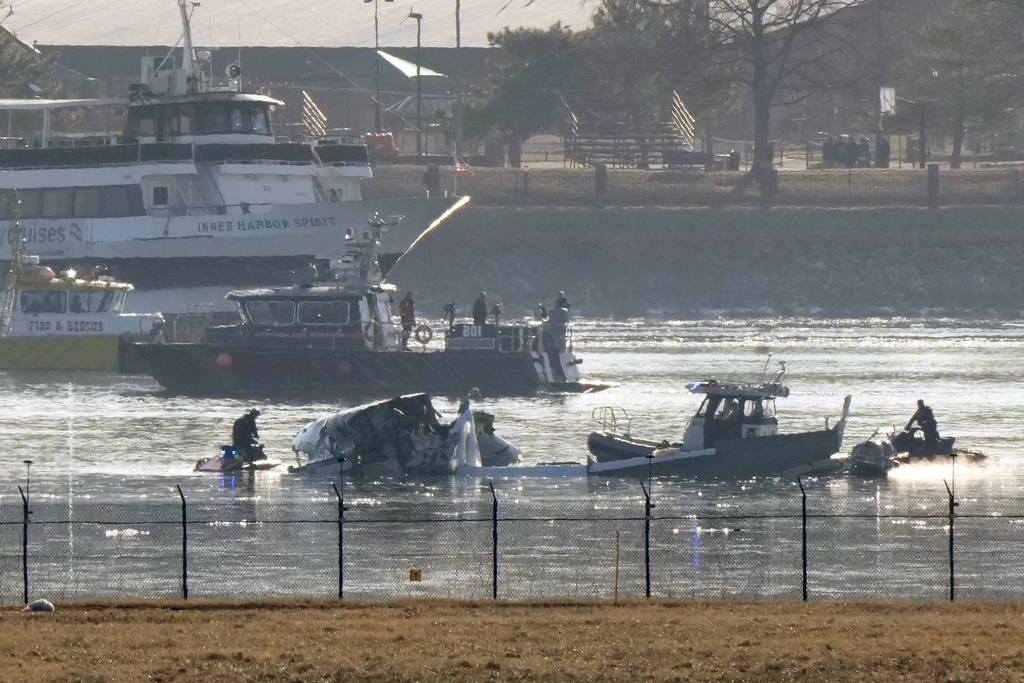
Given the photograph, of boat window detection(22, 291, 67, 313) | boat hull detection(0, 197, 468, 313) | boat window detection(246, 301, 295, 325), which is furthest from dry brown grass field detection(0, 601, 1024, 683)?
boat hull detection(0, 197, 468, 313)

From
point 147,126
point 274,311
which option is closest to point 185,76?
point 147,126

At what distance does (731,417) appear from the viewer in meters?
37.4

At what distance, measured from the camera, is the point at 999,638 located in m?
20.2

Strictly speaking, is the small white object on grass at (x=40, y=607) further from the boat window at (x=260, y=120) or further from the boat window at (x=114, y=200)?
the boat window at (x=260, y=120)

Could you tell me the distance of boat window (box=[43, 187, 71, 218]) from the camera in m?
71.4

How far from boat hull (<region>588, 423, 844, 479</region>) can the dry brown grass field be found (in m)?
13.6

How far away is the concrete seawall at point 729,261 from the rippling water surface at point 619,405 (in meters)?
7.04

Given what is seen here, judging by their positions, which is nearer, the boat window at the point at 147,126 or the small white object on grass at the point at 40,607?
the small white object on grass at the point at 40,607

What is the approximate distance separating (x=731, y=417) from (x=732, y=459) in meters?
1.11

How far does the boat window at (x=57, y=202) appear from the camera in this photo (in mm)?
71438

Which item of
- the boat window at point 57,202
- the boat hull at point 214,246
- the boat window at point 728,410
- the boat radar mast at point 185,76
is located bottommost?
the boat window at point 728,410

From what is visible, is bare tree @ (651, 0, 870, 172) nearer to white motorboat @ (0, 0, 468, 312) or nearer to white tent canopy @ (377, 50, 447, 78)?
white tent canopy @ (377, 50, 447, 78)

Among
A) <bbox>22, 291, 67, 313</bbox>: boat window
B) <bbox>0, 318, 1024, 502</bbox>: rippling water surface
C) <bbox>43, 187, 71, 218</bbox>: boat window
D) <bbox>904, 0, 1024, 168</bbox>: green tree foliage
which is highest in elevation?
<bbox>904, 0, 1024, 168</bbox>: green tree foliage

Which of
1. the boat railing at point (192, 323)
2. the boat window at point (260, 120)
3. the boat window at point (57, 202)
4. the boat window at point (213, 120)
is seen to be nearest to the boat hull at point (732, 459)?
the boat railing at point (192, 323)
